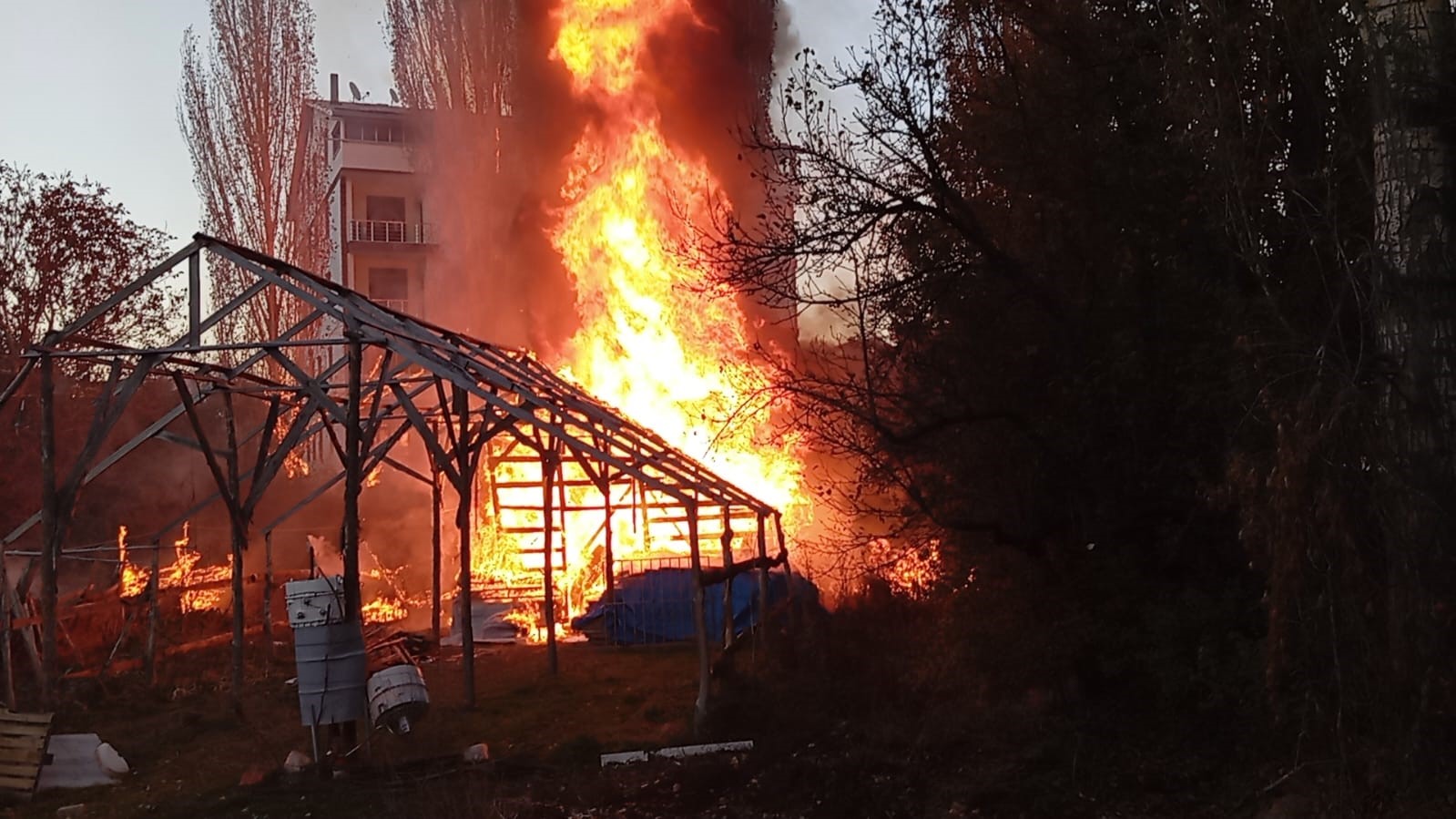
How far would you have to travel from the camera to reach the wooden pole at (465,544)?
14180 millimetres

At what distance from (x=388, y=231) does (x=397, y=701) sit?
35648 mm

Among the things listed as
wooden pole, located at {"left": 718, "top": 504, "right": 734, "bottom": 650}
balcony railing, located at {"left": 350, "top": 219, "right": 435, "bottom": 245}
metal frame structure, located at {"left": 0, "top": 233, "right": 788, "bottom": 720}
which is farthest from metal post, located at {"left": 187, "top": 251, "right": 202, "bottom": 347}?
balcony railing, located at {"left": 350, "top": 219, "right": 435, "bottom": 245}

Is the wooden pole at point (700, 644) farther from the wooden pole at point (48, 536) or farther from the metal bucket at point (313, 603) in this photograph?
the wooden pole at point (48, 536)

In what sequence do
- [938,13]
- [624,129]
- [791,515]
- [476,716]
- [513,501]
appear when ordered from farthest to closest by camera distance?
1. [513,501]
2. [624,129]
3. [791,515]
4. [476,716]
5. [938,13]

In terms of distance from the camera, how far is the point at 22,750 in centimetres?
1123

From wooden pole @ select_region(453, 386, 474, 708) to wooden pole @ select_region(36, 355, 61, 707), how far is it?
178 inches

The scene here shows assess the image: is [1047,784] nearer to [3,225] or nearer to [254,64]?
[3,225]

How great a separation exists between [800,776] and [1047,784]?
6.48ft

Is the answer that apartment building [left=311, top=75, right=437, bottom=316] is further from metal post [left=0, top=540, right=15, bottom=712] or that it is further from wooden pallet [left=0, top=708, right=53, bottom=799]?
wooden pallet [left=0, top=708, right=53, bottom=799]

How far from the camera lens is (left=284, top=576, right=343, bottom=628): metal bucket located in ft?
37.3

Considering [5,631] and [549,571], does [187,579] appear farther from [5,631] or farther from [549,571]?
[549,571]

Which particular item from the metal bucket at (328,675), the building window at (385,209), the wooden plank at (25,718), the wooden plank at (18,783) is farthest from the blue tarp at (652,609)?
the building window at (385,209)

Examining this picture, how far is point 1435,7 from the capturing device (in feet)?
26.0

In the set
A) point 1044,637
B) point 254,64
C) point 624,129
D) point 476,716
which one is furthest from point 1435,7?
point 254,64
